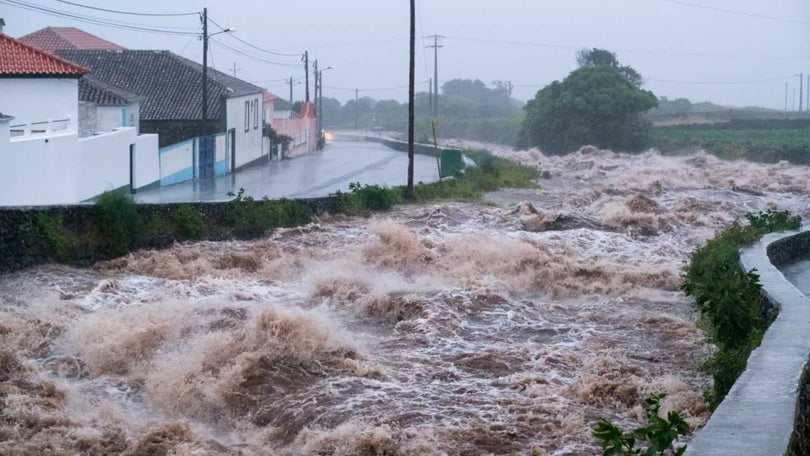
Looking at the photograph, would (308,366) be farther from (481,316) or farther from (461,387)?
(481,316)

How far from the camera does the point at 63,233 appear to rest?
17812 mm

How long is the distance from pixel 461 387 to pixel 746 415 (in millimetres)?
4901

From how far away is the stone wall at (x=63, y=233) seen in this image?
1686cm

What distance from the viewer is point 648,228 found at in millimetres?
23312

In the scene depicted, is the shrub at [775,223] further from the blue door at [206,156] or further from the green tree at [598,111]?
the green tree at [598,111]

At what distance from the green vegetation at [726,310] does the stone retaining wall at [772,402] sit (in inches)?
11.3

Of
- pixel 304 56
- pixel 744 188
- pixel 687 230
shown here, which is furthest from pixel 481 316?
pixel 304 56

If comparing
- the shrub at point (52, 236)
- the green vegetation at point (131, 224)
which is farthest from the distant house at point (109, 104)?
the shrub at point (52, 236)

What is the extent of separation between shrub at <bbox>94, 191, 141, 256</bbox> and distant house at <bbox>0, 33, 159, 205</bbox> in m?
1.84

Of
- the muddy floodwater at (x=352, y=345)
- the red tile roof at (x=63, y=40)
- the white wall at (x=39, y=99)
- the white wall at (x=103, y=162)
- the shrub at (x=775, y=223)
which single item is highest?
the red tile roof at (x=63, y=40)

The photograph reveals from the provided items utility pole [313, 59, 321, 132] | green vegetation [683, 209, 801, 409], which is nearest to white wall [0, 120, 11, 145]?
green vegetation [683, 209, 801, 409]

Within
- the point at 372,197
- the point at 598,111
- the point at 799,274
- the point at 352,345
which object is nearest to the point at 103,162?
the point at 372,197

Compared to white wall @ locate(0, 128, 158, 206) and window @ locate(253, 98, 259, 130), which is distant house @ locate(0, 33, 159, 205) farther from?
window @ locate(253, 98, 259, 130)

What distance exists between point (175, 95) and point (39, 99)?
16.0 meters
